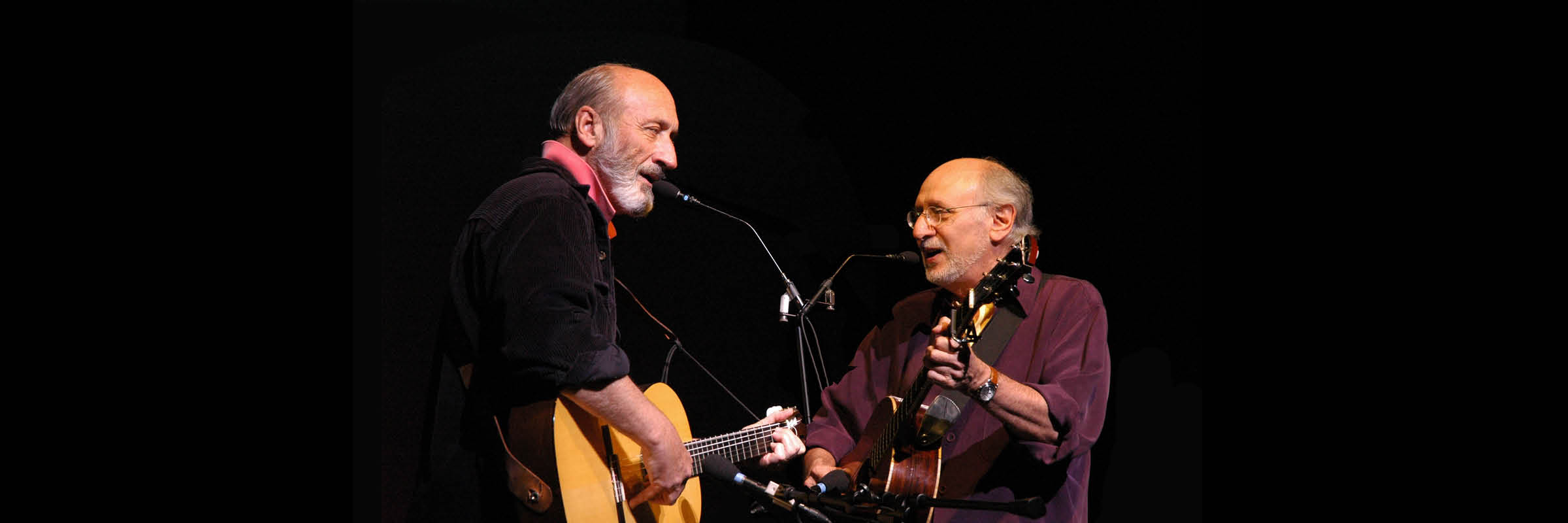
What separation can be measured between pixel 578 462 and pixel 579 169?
0.77 m

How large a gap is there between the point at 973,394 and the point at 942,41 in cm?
153

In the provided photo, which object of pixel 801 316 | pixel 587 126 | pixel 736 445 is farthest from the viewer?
pixel 801 316

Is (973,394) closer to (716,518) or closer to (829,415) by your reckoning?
(829,415)

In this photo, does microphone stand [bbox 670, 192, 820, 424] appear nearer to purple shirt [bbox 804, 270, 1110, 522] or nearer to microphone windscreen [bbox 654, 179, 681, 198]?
microphone windscreen [bbox 654, 179, 681, 198]

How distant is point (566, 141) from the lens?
3145mm

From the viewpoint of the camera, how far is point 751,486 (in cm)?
242

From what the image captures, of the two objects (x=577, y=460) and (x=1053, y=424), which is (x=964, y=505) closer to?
(x=1053, y=424)

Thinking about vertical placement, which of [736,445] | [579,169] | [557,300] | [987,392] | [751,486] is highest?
[579,169]

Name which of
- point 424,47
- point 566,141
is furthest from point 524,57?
point 566,141

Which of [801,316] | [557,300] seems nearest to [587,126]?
[557,300]

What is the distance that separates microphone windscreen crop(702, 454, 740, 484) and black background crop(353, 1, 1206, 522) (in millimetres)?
1284

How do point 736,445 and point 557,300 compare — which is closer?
point 557,300

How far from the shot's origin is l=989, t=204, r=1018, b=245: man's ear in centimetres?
335

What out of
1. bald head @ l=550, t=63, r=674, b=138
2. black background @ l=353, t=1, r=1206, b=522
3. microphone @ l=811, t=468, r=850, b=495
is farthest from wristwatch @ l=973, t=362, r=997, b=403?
bald head @ l=550, t=63, r=674, b=138
